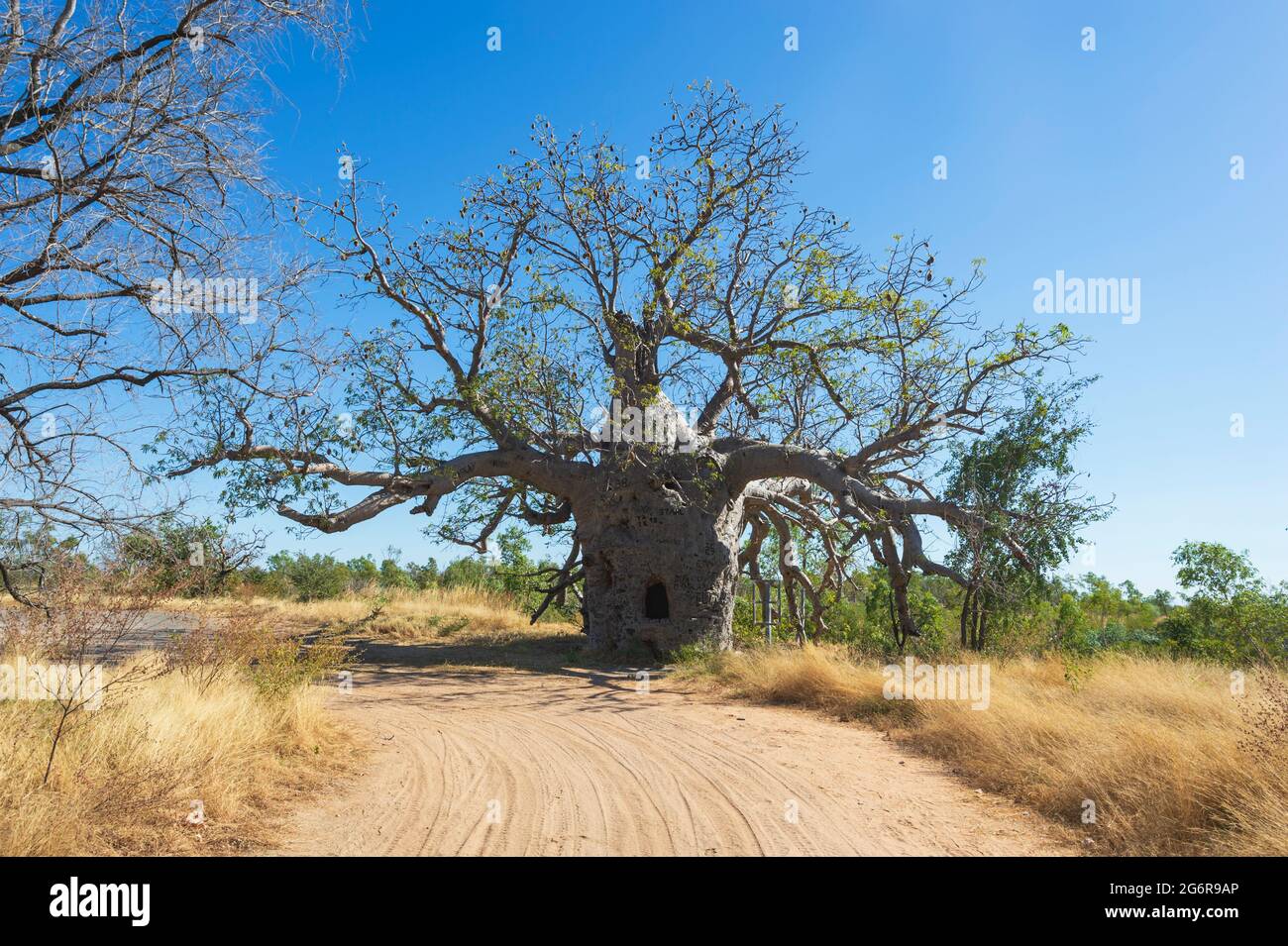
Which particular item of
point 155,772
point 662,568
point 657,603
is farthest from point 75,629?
point 657,603

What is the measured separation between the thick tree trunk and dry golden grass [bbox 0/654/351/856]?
26.1 feet

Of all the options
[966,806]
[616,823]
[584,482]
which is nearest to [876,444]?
[584,482]

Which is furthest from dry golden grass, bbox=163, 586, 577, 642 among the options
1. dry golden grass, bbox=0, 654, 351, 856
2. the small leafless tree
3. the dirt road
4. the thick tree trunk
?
the small leafless tree

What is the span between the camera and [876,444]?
11.0 m

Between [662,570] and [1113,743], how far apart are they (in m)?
8.71

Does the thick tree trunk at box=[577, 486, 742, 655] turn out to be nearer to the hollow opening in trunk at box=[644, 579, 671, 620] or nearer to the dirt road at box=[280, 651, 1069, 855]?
the hollow opening in trunk at box=[644, 579, 671, 620]

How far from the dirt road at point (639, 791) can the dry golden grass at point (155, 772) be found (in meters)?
0.39

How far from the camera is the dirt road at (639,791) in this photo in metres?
4.20

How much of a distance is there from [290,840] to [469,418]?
1019 cm

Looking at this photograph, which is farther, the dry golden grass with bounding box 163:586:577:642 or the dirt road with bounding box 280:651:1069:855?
the dry golden grass with bounding box 163:586:577:642

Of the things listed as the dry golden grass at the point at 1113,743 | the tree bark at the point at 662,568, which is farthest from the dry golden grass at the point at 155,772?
the tree bark at the point at 662,568

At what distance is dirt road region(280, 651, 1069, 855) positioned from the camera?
4.20 m
